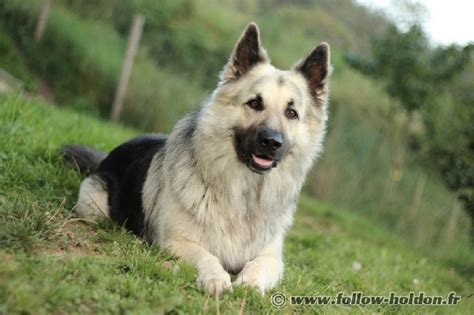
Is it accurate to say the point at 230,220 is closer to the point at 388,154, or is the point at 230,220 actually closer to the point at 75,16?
the point at 75,16

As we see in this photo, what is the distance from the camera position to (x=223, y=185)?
439 centimetres

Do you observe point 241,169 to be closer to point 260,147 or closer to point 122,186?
point 260,147

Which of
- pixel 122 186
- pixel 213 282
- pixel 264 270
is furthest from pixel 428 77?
pixel 213 282

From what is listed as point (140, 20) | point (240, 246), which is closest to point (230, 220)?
point (240, 246)

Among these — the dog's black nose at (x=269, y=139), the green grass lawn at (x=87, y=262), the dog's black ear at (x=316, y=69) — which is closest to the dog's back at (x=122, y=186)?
the green grass lawn at (x=87, y=262)

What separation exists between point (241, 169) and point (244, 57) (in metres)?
1.00

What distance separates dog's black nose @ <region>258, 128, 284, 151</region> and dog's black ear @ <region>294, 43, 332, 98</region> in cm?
94

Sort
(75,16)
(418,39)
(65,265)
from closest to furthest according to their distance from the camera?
(65,265) < (418,39) < (75,16)

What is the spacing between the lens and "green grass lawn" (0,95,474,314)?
291cm

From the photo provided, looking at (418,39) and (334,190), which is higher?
(418,39)

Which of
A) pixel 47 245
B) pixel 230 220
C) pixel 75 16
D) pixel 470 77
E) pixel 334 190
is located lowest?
pixel 334 190

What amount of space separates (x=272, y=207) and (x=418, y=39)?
422 inches

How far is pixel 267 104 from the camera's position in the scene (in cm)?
441

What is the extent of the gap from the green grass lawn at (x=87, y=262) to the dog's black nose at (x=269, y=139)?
41.9 inches
